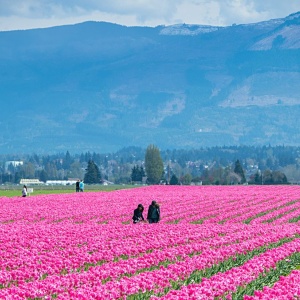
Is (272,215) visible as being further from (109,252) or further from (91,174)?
(91,174)

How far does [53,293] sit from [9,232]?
12.9 meters

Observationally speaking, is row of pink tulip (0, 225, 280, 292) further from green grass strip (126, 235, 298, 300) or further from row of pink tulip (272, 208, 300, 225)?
row of pink tulip (272, 208, 300, 225)

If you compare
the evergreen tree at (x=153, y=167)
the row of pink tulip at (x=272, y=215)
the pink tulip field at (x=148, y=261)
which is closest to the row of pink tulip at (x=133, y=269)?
the pink tulip field at (x=148, y=261)

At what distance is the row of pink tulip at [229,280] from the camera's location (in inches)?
551

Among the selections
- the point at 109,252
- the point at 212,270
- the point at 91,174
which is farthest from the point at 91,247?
the point at 91,174

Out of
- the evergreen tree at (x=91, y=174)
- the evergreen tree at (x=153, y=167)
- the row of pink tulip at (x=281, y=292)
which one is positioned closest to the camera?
the row of pink tulip at (x=281, y=292)

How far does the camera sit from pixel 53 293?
15250 millimetres

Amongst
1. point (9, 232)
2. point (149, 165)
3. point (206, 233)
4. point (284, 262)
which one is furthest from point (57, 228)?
point (149, 165)

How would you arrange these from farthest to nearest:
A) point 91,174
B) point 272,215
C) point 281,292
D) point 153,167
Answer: point 91,174 < point 153,167 < point 272,215 < point 281,292

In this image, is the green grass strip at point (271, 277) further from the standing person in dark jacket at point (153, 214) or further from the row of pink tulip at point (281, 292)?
the standing person in dark jacket at point (153, 214)

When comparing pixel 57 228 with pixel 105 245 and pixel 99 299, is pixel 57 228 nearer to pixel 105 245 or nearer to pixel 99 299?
pixel 105 245

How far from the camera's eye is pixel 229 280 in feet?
51.4

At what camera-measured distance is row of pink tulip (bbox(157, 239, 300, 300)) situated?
14.0m

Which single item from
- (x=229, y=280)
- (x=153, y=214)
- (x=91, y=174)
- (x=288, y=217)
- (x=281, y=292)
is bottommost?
(x=281, y=292)
